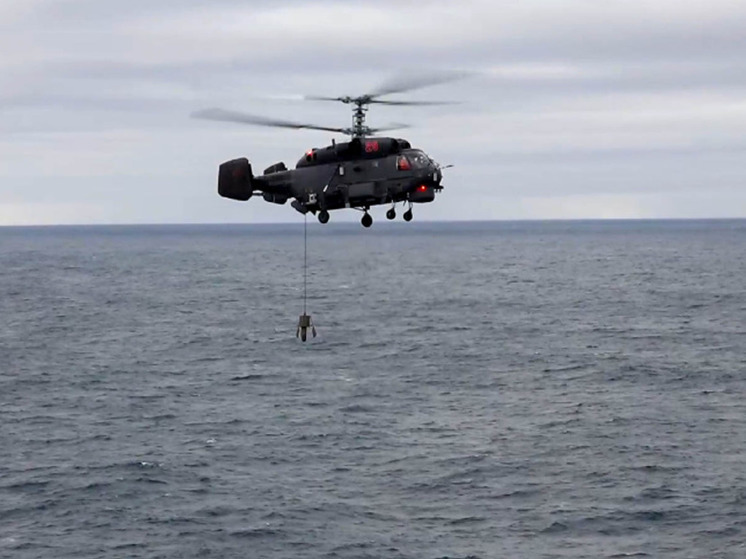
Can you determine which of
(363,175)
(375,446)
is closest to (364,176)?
(363,175)

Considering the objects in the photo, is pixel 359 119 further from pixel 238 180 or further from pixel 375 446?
pixel 375 446

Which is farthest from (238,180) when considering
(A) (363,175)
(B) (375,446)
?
→ (B) (375,446)

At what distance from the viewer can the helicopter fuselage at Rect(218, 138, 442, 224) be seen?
51.2 meters

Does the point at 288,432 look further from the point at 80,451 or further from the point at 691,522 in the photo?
the point at 691,522

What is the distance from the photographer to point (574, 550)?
6781 centimetres

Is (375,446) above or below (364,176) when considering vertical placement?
below

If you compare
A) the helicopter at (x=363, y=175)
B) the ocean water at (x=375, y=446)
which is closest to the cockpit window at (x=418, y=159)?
the helicopter at (x=363, y=175)

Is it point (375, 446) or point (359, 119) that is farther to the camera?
point (375, 446)

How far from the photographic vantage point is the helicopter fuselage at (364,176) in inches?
2015

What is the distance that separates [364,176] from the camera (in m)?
51.4

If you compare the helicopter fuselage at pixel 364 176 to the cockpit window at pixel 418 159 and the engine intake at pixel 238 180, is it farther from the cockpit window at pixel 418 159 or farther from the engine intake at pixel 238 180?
the engine intake at pixel 238 180

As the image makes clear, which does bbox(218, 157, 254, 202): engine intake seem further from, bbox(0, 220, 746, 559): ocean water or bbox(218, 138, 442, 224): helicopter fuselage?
bbox(0, 220, 746, 559): ocean water

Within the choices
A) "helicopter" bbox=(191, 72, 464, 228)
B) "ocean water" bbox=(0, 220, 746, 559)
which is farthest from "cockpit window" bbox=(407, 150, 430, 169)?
"ocean water" bbox=(0, 220, 746, 559)

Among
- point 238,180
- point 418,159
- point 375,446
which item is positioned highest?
point 418,159
